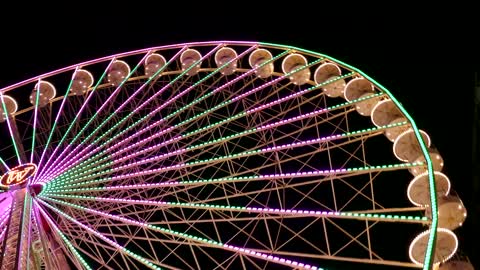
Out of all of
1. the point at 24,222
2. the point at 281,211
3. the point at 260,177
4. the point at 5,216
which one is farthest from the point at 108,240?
the point at 281,211

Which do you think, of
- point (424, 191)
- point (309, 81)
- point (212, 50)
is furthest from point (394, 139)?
point (212, 50)

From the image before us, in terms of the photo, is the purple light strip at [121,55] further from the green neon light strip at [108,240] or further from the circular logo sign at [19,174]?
the green neon light strip at [108,240]

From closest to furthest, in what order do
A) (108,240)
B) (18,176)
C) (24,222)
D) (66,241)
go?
(24,222) → (108,240) → (66,241) → (18,176)

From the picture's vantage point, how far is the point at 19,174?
11.5 metres

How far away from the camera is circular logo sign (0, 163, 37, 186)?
11273mm

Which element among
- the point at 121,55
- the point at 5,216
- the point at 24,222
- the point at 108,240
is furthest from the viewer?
the point at 121,55

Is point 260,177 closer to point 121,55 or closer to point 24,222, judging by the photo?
A: point 24,222

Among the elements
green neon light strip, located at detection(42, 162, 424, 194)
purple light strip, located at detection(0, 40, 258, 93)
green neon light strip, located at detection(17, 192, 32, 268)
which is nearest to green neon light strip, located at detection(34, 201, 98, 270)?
green neon light strip, located at detection(17, 192, 32, 268)

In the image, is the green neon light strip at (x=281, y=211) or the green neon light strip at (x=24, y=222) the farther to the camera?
the green neon light strip at (x=24, y=222)

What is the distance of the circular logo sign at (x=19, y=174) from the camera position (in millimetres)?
11273

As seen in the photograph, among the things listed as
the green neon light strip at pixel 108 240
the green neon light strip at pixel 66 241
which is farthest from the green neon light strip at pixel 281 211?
the green neon light strip at pixel 66 241

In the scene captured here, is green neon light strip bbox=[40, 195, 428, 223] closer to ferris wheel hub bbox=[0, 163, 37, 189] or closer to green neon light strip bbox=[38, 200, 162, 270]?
green neon light strip bbox=[38, 200, 162, 270]

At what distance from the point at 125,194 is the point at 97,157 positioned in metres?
1.71

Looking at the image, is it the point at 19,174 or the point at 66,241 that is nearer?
the point at 66,241
